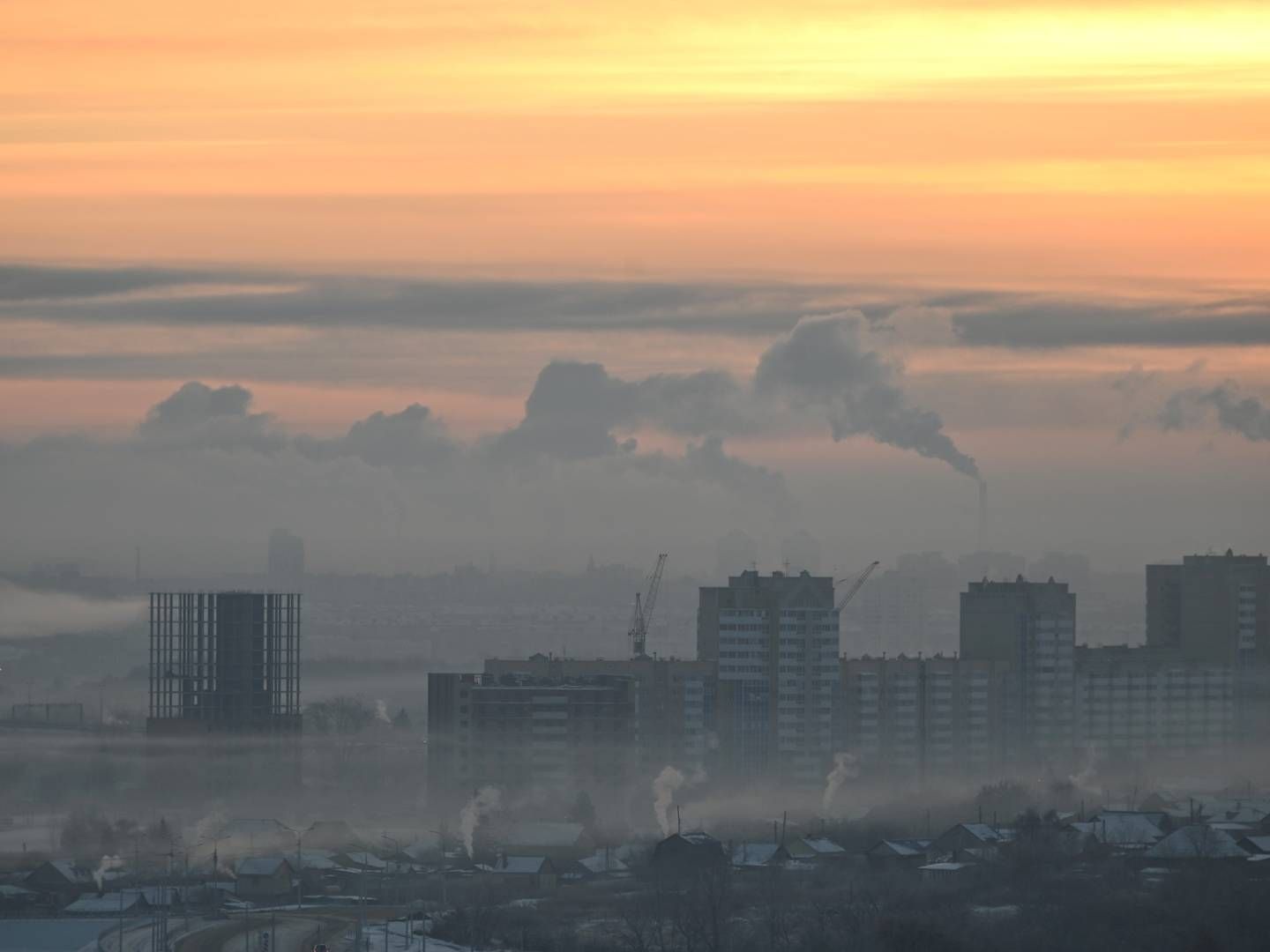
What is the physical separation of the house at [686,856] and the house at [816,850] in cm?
325

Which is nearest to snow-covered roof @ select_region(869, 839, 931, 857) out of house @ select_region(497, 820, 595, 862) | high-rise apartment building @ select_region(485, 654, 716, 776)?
house @ select_region(497, 820, 595, 862)

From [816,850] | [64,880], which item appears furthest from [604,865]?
[64,880]

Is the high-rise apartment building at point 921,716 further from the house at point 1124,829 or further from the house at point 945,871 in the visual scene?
the house at point 945,871

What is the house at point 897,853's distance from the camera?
7950 cm

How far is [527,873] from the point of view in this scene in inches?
3182

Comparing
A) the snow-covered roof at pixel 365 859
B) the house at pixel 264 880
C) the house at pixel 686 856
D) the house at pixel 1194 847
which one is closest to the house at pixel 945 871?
the house at pixel 1194 847

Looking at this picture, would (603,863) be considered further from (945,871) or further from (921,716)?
(921,716)

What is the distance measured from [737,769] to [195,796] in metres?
18.2

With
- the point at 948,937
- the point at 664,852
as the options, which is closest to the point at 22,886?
the point at 664,852

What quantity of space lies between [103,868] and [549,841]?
1281 centimetres

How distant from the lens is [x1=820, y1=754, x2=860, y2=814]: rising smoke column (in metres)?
104

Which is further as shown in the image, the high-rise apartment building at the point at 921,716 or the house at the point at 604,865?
the high-rise apartment building at the point at 921,716

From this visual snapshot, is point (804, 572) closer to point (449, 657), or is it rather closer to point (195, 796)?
point (195, 796)

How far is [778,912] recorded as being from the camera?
6600cm
